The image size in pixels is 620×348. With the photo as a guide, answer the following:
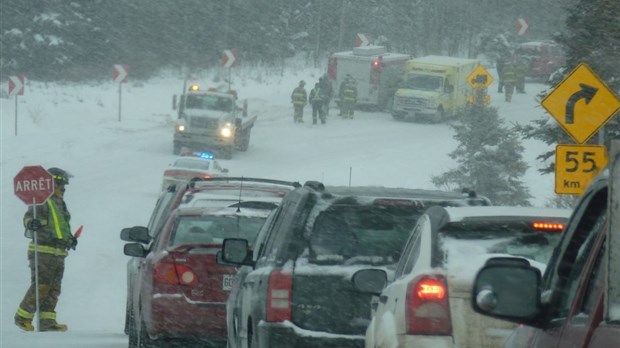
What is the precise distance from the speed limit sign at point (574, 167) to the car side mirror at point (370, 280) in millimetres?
7667

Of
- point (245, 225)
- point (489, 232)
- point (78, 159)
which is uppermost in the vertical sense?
point (489, 232)

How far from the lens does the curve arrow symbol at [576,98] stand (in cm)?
1396

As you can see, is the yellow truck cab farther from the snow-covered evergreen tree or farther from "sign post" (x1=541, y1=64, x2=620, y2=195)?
"sign post" (x1=541, y1=64, x2=620, y2=195)

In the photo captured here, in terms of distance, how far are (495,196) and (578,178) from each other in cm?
1352

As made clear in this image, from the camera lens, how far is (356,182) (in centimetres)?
3766

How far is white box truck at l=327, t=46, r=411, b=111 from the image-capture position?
55.8m

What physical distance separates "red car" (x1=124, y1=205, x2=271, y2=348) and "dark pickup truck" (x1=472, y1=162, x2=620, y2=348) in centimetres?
611

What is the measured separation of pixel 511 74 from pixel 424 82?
6.47m

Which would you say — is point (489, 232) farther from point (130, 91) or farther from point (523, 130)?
point (130, 91)

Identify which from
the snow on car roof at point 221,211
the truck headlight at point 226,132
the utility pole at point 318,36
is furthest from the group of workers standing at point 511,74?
the snow on car roof at point 221,211

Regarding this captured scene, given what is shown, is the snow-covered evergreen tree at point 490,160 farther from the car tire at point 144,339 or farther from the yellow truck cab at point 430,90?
the yellow truck cab at point 430,90

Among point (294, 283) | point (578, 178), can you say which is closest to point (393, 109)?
point (578, 178)

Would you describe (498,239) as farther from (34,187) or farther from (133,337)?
(34,187)

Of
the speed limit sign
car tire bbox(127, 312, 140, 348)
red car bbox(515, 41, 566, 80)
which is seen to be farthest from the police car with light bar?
red car bbox(515, 41, 566, 80)
